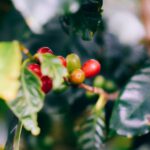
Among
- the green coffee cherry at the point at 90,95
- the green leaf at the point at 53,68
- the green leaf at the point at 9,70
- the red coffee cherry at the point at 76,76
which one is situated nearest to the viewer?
the green leaf at the point at 9,70

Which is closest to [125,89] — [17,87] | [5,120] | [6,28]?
[17,87]

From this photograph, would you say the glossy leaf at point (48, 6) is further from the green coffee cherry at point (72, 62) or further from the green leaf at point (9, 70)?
the green leaf at point (9, 70)

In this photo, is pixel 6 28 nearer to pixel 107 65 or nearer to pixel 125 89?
pixel 107 65

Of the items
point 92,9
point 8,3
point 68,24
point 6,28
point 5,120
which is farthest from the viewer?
point 6,28

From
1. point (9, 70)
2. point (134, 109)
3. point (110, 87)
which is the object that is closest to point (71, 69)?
point (134, 109)

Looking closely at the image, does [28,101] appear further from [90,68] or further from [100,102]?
[100,102]

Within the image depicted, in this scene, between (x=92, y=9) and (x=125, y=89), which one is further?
(x=125, y=89)

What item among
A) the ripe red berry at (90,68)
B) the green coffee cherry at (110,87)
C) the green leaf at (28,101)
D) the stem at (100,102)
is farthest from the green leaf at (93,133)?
the green leaf at (28,101)
